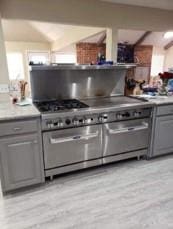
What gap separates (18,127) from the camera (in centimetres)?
179

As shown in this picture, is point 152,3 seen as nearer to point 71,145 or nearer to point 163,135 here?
point 163,135

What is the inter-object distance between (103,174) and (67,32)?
4316mm

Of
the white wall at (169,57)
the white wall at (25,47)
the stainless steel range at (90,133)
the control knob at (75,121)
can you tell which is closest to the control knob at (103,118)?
the stainless steel range at (90,133)

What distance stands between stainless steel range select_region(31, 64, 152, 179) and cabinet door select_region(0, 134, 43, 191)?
4.6 inches

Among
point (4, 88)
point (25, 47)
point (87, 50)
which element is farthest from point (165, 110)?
point (25, 47)

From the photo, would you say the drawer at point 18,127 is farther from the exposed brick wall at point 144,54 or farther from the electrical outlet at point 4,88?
the exposed brick wall at point 144,54

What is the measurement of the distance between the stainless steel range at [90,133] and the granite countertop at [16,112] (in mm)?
106

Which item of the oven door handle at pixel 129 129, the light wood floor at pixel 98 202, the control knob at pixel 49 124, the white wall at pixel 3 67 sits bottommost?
the light wood floor at pixel 98 202

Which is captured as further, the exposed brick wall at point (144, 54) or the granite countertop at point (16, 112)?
the exposed brick wall at point (144, 54)

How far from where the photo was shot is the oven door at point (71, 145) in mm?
1986

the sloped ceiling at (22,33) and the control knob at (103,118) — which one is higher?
the sloped ceiling at (22,33)

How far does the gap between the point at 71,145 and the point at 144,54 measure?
6544 millimetres

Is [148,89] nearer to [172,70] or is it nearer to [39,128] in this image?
[172,70]

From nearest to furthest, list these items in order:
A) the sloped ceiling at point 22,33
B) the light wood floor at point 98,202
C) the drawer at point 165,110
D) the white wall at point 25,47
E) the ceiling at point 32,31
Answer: the light wood floor at point 98,202 → the drawer at point 165,110 → the ceiling at point 32,31 → the sloped ceiling at point 22,33 → the white wall at point 25,47
